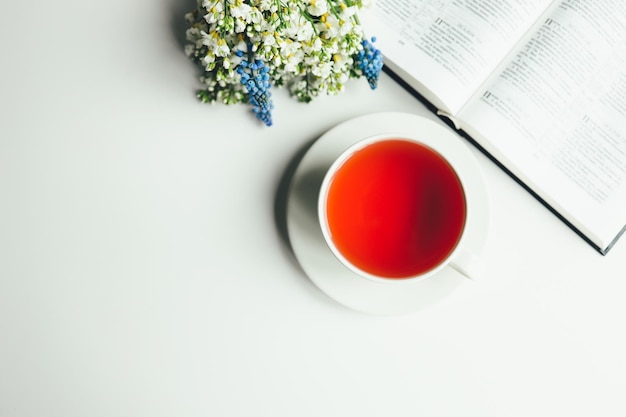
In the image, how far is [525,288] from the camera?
96 centimetres

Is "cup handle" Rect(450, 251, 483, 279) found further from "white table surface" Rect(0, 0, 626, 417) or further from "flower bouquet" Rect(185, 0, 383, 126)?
"flower bouquet" Rect(185, 0, 383, 126)

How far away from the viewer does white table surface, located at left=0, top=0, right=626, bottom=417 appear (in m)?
0.95

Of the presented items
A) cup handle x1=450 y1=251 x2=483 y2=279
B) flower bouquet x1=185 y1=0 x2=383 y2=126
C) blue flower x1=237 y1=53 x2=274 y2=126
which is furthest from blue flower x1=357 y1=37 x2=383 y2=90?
cup handle x1=450 y1=251 x2=483 y2=279

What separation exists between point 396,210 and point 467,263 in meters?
0.13

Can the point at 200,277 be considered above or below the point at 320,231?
below

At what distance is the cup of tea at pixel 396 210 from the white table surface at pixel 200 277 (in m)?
0.12

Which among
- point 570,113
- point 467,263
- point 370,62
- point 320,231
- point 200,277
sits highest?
point 570,113

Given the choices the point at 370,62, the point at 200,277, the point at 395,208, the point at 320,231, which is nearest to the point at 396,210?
the point at 395,208

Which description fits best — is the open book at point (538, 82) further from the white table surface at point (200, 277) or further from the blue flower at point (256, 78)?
the blue flower at point (256, 78)

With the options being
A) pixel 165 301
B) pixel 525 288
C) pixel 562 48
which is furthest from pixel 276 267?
pixel 562 48

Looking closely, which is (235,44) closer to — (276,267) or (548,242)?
(276,267)

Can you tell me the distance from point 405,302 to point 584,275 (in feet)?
0.98

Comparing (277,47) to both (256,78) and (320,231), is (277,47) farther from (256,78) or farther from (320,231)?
(320,231)

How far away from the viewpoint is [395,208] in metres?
0.89
